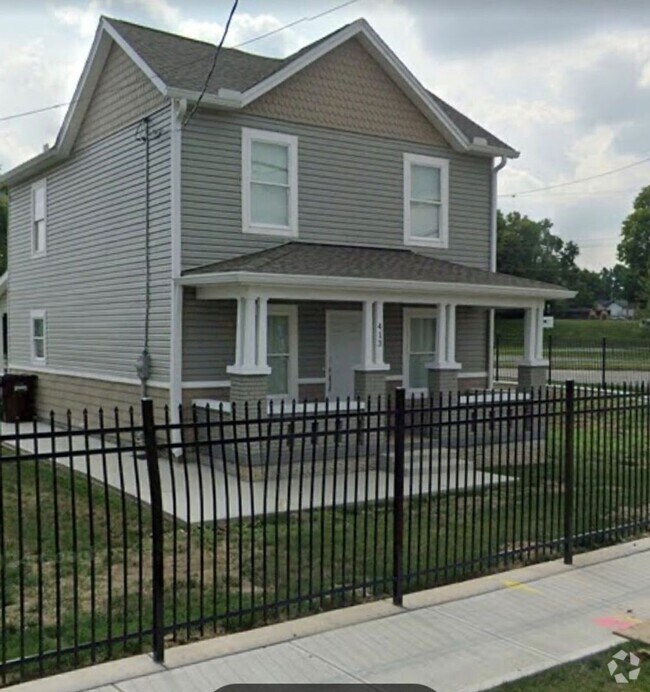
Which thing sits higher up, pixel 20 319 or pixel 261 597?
pixel 20 319

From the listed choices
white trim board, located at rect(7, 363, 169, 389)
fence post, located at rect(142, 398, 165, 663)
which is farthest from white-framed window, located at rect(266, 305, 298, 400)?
fence post, located at rect(142, 398, 165, 663)

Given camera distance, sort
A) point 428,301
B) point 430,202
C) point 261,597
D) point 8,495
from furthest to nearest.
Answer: point 430,202, point 428,301, point 8,495, point 261,597

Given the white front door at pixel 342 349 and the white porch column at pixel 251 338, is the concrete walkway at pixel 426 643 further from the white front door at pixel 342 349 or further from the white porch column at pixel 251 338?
the white front door at pixel 342 349

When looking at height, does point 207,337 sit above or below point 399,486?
above

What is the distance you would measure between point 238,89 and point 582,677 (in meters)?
10.5

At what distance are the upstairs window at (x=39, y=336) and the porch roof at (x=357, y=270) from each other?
21.8ft

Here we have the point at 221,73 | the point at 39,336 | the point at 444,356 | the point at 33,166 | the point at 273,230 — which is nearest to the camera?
the point at 273,230

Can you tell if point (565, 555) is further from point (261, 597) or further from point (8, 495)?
point (8, 495)

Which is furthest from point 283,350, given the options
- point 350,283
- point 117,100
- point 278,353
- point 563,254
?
point 563,254

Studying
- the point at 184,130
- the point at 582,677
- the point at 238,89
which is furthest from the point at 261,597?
the point at 238,89

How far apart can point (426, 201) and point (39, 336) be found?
30.8 ft

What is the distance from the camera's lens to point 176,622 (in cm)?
489

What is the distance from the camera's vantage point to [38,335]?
58.0 ft

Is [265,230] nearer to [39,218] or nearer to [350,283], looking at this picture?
[350,283]
